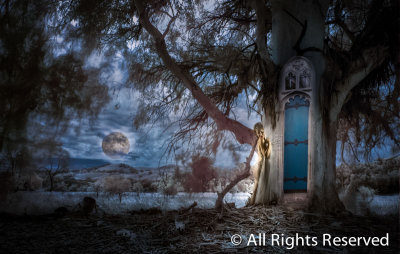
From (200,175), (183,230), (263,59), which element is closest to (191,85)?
(263,59)

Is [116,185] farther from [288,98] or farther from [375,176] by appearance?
[375,176]

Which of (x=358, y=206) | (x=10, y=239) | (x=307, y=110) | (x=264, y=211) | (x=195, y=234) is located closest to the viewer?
(x=10, y=239)

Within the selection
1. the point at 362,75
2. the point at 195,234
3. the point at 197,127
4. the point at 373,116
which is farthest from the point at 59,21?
the point at 373,116

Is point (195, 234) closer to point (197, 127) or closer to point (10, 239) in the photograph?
point (10, 239)

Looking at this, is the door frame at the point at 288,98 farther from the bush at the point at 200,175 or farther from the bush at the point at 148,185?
the bush at the point at 148,185

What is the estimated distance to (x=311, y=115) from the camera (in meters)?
4.45

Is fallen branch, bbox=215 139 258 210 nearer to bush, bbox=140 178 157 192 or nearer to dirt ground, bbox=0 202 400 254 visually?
dirt ground, bbox=0 202 400 254

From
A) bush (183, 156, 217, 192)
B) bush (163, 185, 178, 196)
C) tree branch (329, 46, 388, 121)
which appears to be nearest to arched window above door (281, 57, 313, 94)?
tree branch (329, 46, 388, 121)

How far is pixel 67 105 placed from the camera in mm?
5754

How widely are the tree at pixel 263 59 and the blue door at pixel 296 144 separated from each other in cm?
15

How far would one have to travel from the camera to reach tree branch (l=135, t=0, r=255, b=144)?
193 inches

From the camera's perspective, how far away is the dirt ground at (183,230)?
2910mm

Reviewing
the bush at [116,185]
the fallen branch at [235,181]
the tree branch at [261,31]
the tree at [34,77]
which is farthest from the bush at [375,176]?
the tree at [34,77]

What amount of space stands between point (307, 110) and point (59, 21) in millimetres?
4511
